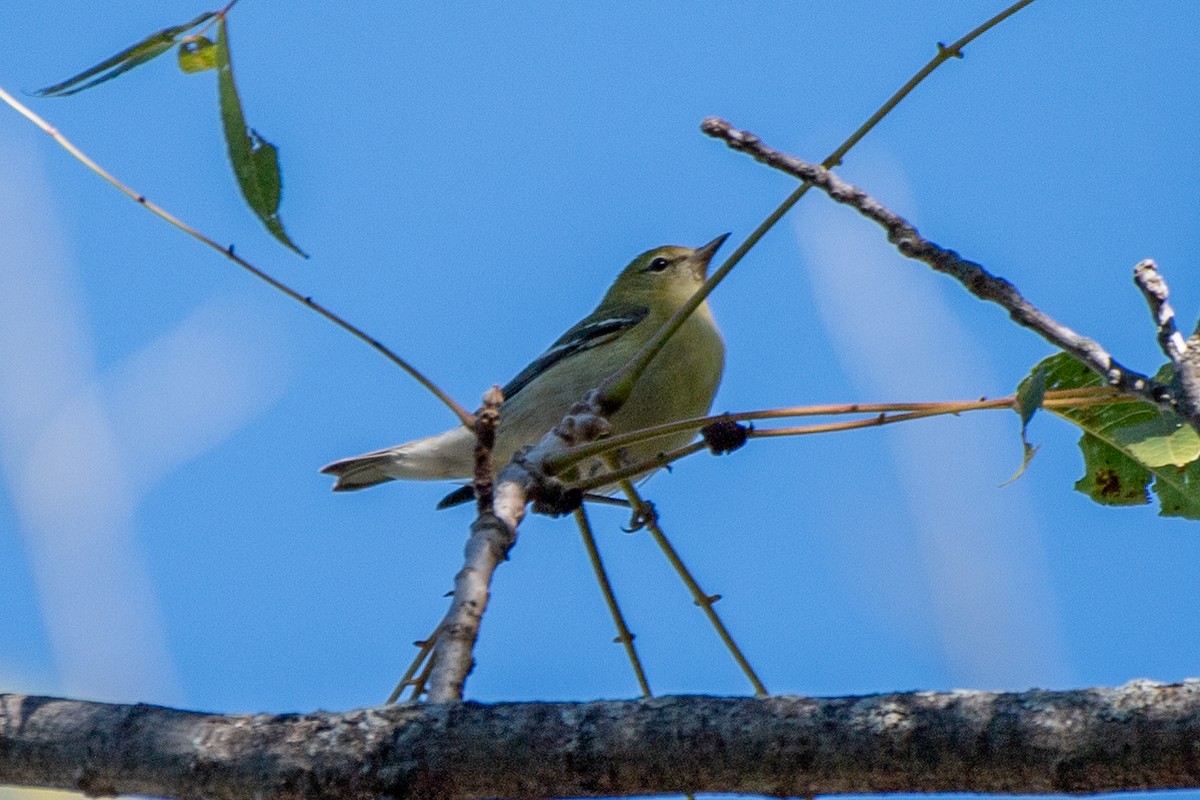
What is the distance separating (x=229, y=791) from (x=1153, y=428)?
1.72 meters

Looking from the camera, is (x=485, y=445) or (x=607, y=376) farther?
(x=607, y=376)

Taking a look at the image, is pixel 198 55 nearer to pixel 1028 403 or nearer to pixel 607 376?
pixel 1028 403

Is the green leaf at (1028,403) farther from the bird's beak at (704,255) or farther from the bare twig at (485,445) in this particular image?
the bird's beak at (704,255)

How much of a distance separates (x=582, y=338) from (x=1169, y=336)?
15.8 ft

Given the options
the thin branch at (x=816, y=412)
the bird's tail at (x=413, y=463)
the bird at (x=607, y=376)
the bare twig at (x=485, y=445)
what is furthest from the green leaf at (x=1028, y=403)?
the bird's tail at (x=413, y=463)

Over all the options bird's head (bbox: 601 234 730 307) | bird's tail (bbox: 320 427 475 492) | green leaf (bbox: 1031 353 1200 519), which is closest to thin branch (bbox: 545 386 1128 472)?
green leaf (bbox: 1031 353 1200 519)

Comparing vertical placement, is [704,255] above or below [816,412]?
above

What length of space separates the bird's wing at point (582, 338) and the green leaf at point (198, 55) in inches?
163

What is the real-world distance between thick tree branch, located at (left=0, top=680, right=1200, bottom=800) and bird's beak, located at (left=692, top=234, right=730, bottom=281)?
5.39 metres

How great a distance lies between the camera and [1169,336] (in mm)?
1852

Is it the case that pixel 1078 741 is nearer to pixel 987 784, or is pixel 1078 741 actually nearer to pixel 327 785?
pixel 987 784

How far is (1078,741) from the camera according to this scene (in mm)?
1731

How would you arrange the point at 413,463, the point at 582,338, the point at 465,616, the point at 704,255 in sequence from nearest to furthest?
the point at 465,616
the point at 413,463
the point at 582,338
the point at 704,255

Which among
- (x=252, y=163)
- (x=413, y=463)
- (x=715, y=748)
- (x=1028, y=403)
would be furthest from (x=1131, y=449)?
(x=413, y=463)
